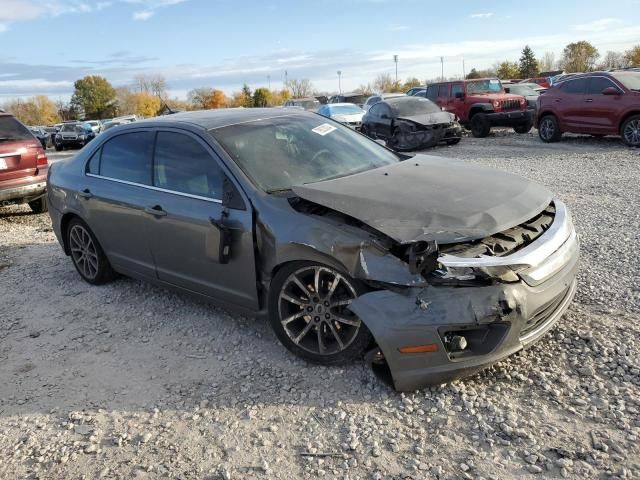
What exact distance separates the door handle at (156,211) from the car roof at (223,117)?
71 cm

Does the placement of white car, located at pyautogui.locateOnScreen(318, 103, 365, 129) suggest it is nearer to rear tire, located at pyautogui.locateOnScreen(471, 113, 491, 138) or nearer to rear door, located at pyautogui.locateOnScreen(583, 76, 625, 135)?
rear tire, located at pyautogui.locateOnScreen(471, 113, 491, 138)

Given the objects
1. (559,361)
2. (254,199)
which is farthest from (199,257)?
(559,361)

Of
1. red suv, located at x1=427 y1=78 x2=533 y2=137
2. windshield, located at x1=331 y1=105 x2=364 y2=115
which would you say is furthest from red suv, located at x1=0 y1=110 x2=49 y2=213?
windshield, located at x1=331 y1=105 x2=364 y2=115

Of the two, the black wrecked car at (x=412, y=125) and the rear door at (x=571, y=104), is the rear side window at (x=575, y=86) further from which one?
the black wrecked car at (x=412, y=125)

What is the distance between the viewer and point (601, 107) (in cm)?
1244

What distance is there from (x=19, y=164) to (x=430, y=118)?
10.1 meters

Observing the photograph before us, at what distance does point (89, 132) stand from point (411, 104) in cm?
2390

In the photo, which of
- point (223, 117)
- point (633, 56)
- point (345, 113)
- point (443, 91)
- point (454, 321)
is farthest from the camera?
point (633, 56)

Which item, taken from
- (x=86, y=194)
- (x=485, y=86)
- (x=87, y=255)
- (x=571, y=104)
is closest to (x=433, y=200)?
(x=86, y=194)

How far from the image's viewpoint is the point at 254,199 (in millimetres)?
3602

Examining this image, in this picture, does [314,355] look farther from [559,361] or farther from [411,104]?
[411,104]

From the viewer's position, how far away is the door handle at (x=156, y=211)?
414cm

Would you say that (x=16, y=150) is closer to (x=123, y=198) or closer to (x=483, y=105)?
(x=123, y=198)

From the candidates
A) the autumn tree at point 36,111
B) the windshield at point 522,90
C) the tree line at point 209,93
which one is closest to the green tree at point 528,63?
the tree line at point 209,93
